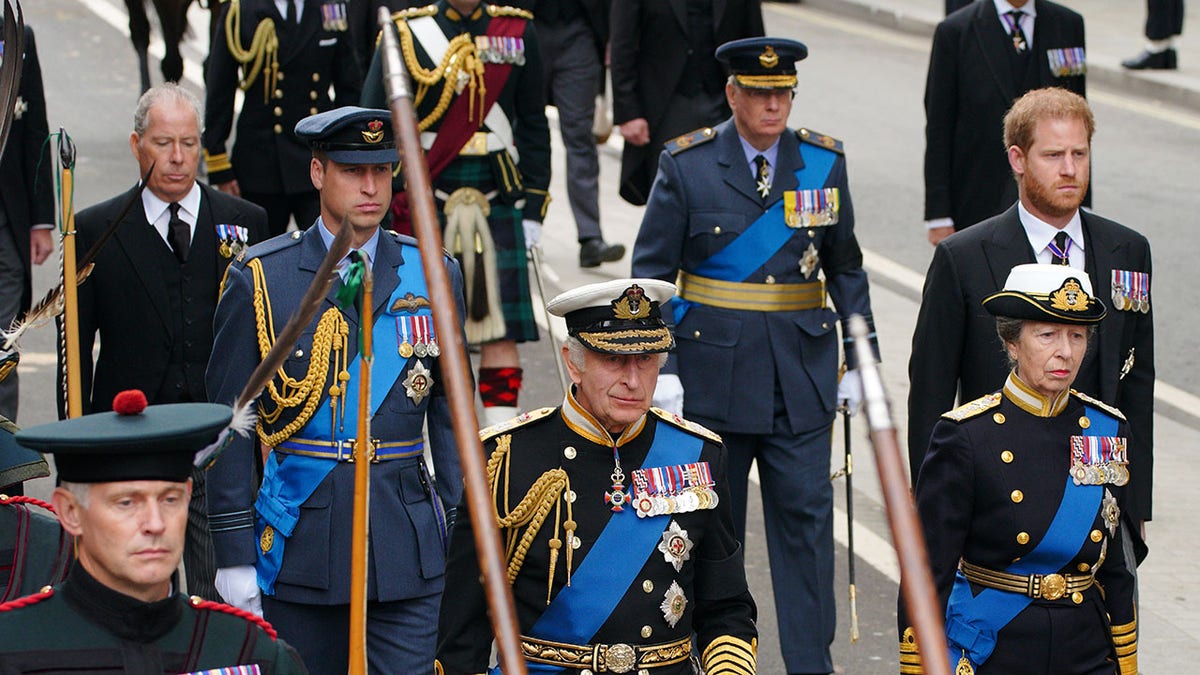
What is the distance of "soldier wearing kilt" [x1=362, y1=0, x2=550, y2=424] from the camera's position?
31.2 feet

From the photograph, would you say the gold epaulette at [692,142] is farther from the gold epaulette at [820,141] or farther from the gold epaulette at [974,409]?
the gold epaulette at [974,409]

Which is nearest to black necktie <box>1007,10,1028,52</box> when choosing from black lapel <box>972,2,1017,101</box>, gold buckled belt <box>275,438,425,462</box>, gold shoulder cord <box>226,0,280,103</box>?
black lapel <box>972,2,1017,101</box>

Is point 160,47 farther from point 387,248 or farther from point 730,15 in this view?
point 387,248

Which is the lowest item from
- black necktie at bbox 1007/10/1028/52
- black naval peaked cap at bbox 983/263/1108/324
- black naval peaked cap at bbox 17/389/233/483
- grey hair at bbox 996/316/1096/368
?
grey hair at bbox 996/316/1096/368

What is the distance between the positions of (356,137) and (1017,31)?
15.5 ft

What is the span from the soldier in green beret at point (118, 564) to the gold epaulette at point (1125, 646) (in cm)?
269

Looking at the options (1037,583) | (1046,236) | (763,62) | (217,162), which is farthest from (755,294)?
(217,162)

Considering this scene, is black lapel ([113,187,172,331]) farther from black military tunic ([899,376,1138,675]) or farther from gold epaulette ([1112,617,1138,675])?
gold epaulette ([1112,617,1138,675])

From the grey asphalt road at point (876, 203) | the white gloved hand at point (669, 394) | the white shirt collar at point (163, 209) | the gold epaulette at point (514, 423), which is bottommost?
the grey asphalt road at point (876, 203)

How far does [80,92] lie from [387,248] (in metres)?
13.8

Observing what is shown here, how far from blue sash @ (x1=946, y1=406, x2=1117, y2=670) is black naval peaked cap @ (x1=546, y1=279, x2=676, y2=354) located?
44.7 inches

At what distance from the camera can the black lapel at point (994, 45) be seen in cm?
1002

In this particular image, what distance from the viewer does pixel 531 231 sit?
33.1ft

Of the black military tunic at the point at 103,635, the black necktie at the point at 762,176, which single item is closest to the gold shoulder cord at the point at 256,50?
the black necktie at the point at 762,176
